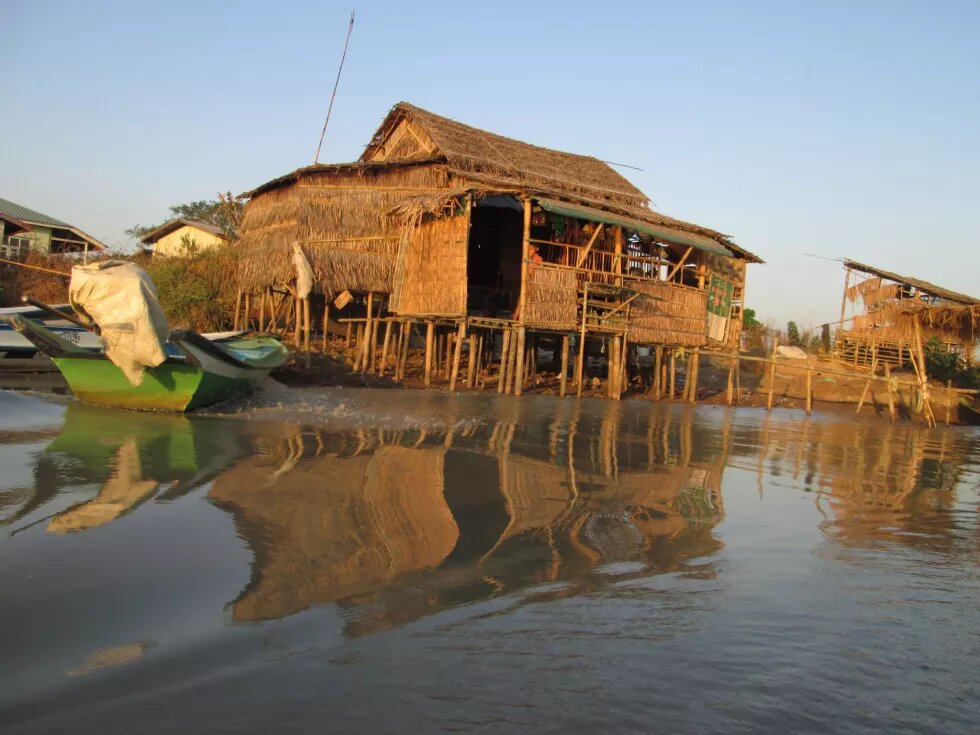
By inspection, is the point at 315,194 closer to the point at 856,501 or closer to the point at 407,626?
the point at 856,501

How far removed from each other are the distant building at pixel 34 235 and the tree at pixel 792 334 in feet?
88.7

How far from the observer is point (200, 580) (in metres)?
4.16

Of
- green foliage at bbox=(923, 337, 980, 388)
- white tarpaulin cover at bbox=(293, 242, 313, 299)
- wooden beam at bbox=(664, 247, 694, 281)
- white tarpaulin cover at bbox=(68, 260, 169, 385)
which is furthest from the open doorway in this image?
green foliage at bbox=(923, 337, 980, 388)

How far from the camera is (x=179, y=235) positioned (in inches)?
1217

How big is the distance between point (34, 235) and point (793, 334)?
2940 centimetres

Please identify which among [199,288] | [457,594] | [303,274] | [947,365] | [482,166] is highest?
[482,166]

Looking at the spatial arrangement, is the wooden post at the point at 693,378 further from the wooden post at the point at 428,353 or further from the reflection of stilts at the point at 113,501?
the reflection of stilts at the point at 113,501

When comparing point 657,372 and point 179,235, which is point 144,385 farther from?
point 179,235

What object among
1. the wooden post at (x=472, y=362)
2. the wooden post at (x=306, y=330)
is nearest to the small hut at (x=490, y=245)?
the wooden post at (x=472, y=362)

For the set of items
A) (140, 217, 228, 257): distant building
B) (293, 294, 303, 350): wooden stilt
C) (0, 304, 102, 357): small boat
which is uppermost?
(140, 217, 228, 257): distant building

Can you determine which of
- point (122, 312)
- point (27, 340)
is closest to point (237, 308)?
point (27, 340)

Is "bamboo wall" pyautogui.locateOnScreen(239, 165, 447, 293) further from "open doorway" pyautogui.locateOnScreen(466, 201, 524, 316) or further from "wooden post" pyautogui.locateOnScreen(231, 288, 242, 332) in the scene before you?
"open doorway" pyautogui.locateOnScreen(466, 201, 524, 316)

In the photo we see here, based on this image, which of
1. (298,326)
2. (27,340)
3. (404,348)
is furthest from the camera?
(298,326)

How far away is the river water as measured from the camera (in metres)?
3.02
